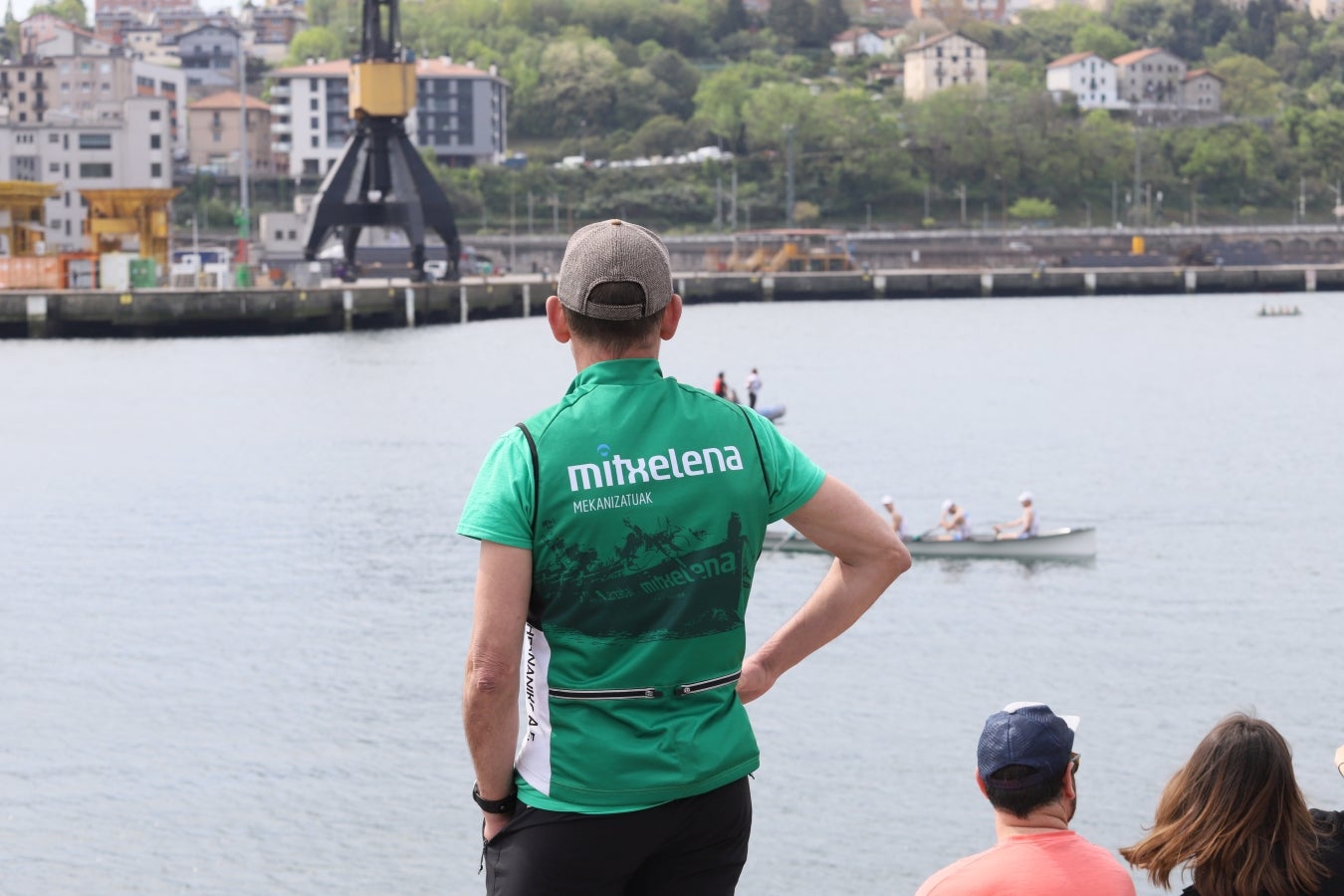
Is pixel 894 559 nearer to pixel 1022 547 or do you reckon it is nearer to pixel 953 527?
pixel 953 527

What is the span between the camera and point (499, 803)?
3.54 m

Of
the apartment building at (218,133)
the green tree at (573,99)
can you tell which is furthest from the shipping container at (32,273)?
the green tree at (573,99)

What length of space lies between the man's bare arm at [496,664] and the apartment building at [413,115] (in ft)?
525

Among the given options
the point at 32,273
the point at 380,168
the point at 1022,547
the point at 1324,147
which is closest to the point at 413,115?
the point at 380,168

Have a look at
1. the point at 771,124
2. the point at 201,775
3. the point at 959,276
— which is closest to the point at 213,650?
the point at 201,775

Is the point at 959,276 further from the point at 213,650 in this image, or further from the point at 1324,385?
the point at 213,650

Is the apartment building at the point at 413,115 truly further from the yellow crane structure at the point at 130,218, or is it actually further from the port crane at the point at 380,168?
the port crane at the point at 380,168

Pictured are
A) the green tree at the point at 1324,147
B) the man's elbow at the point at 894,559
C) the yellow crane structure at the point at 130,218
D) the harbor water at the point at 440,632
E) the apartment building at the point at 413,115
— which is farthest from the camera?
the green tree at the point at 1324,147

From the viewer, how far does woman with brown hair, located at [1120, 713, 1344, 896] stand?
14.4ft

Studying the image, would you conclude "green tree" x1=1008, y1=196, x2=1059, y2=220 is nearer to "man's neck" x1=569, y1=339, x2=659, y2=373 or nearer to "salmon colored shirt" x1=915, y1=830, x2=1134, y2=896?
"salmon colored shirt" x1=915, y1=830, x2=1134, y2=896

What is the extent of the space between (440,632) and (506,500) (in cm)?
2135

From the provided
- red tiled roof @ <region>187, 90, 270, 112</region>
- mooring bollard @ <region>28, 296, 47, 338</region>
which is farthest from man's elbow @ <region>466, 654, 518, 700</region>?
red tiled roof @ <region>187, 90, 270, 112</region>

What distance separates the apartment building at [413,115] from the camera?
534ft

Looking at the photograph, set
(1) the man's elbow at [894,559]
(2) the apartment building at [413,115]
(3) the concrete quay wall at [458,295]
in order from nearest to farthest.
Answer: (1) the man's elbow at [894,559] → (3) the concrete quay wall at [458,295] → (2) the apartment building at [413,115]
